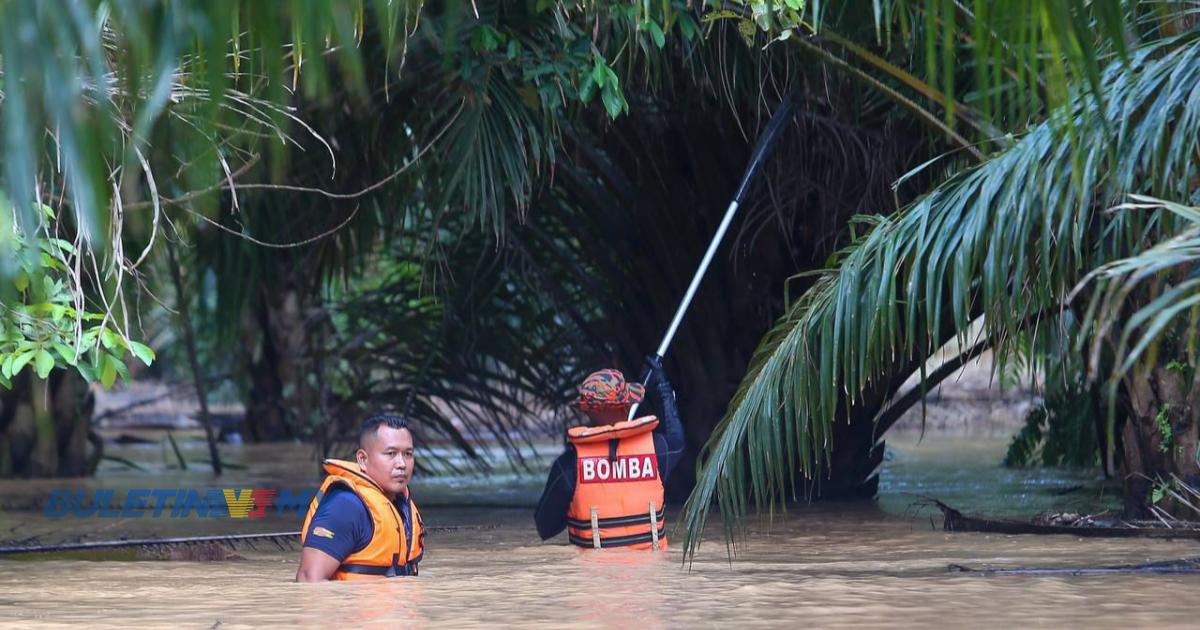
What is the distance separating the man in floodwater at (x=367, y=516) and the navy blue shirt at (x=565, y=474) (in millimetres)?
1243

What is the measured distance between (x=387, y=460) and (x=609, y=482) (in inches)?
58.9

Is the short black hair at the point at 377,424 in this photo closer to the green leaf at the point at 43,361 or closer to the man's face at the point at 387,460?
the man's face at the point at 387,460

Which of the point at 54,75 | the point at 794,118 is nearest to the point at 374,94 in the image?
the point at 794,118

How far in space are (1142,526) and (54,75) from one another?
5517 millimetres

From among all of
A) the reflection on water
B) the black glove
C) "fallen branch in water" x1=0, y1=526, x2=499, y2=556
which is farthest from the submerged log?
"fallen branch in water" x1=0, y1=526, x2=499, y2=556

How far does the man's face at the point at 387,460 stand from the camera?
5180 millimetres

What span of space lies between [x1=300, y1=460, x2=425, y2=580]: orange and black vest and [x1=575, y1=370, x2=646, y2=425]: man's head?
1.50 metres

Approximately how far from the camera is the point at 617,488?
6434mm

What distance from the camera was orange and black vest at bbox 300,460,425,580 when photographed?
5039 millimetres

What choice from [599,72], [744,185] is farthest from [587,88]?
[744,185]

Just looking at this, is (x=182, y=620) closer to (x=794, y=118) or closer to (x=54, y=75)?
(x=54, y=75)

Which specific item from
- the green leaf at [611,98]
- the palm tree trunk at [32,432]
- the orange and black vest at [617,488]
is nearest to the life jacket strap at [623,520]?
the orange and black vest at [617,488]

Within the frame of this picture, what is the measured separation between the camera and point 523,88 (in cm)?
687

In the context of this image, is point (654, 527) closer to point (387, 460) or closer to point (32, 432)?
point (387, 460)
